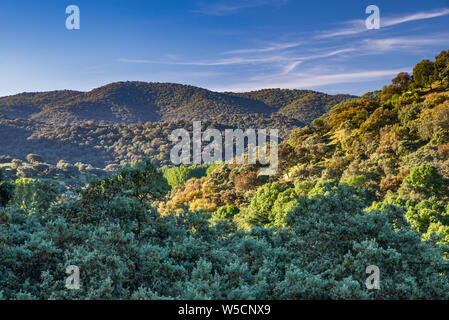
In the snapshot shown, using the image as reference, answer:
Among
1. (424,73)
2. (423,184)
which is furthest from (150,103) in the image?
(423,184)

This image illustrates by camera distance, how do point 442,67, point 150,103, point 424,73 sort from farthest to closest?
point 150,103 < point 424,73 < point 442,67

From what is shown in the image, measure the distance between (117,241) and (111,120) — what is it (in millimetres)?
107328

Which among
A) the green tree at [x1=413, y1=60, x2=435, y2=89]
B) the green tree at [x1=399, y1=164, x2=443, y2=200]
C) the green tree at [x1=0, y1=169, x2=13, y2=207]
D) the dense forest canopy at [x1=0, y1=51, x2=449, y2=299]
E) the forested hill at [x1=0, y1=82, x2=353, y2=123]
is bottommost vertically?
the green tree at [x1=399, y1=164, x2=443, y2=200]

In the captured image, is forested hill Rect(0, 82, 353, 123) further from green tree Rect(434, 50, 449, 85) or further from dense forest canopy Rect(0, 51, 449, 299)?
dense forest canopy Rect(0, 51, 449, 299)

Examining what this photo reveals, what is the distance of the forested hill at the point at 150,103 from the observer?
100 m

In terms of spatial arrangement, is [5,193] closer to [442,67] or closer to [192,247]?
[192,247]

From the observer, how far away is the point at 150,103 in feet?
370

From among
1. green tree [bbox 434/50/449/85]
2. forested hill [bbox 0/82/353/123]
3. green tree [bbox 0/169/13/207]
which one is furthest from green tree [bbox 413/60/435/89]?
forested hill [bbox 0/82/353/123]

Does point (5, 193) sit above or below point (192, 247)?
above

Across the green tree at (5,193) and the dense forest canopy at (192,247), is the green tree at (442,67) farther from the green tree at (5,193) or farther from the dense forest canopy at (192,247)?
the green tree at (5,193)

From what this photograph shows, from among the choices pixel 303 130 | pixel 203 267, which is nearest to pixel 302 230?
pixel 203 267

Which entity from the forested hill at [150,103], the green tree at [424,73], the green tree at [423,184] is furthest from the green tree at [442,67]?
the forested hill at [150,103]

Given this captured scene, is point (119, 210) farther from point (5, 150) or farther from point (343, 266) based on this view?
point (5, 150)

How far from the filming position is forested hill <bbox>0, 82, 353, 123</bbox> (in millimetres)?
100312
